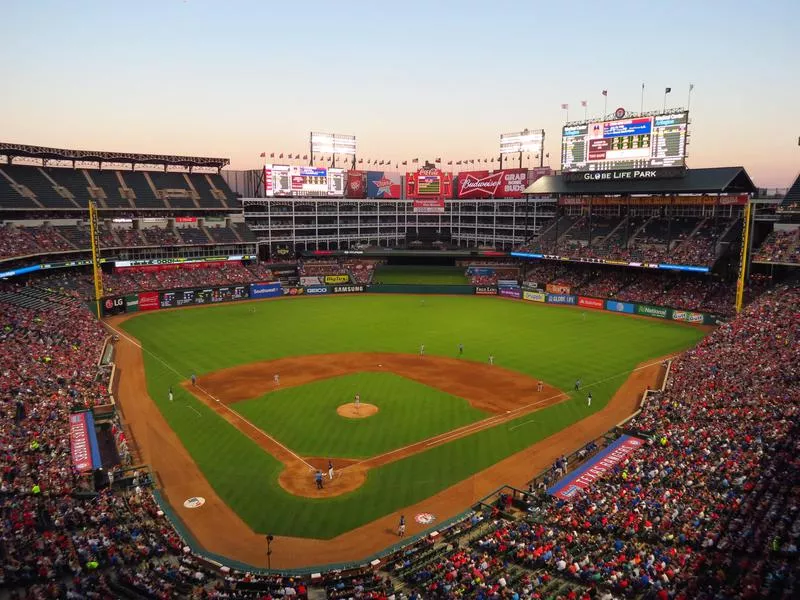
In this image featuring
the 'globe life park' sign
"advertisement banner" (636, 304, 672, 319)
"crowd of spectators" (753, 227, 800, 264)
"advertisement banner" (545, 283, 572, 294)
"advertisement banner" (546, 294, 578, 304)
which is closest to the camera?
"crowd of spectators" (753, 227, 800, 264)

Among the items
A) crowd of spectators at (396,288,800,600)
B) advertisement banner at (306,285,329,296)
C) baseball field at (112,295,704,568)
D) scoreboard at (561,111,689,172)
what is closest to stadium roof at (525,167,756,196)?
scoreboard at (561,111,689,172)

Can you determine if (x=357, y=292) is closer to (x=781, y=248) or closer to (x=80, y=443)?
(x=781, y=248)

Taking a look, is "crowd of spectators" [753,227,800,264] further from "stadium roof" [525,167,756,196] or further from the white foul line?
the white foul line

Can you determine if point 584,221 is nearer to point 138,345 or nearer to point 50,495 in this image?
point 138,345

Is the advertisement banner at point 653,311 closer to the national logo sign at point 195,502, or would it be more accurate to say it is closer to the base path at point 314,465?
the base path at point 314,465

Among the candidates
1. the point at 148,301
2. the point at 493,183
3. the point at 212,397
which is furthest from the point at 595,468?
the point at 493,183
